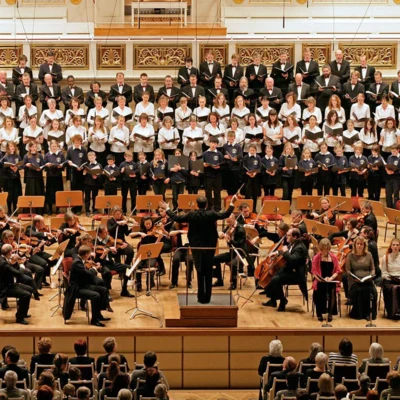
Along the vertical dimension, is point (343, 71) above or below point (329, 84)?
above

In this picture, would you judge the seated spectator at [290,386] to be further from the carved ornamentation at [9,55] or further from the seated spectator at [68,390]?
the carved ornamentation at [9,55]

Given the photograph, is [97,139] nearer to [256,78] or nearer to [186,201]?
[186,201]

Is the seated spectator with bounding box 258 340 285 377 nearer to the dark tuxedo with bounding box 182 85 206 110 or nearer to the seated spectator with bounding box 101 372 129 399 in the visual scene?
the seated spectator with bounding box 101 372 129 399

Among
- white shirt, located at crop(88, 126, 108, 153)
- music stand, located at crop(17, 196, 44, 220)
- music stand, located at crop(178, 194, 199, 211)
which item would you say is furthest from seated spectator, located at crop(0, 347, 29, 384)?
white shirt, located at crop(88, 126, 108, 153)

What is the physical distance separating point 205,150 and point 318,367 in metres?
7.10

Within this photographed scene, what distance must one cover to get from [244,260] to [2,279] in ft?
8.84

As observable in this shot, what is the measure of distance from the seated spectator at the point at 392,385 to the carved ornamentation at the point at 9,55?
10.8 metres

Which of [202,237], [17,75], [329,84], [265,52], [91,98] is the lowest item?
[202,237]

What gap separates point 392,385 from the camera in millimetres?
9125

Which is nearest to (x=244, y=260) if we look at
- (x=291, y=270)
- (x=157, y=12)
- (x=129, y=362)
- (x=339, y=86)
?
(x=291, y=270)

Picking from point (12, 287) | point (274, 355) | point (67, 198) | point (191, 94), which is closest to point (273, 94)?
point (191, 94)

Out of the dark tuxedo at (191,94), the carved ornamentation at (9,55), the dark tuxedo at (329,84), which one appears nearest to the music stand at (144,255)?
the dark tuxedo at (191,94)

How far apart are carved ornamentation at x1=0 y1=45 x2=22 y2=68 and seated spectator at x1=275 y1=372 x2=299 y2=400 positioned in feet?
A: 33.4

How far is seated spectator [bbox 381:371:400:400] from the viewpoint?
29.9ft
